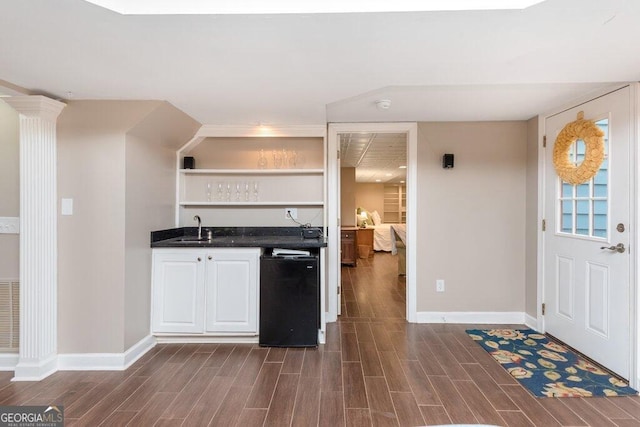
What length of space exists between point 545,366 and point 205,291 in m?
2.77

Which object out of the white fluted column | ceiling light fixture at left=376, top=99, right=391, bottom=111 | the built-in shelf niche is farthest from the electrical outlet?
the white fluted column

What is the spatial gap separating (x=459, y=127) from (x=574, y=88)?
3.39ft

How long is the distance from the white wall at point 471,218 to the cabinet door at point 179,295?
7.20ft

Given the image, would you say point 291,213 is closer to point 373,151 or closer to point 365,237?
point 373,151

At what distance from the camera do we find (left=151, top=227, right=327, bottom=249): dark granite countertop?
2705mm

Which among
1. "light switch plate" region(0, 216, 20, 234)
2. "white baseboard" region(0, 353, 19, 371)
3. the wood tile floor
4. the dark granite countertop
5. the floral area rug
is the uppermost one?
"light switch plate" region(0, 216, 20, 234)

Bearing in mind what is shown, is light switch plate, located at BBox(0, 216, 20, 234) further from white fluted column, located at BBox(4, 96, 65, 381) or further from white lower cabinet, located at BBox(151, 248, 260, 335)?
white lower cabinet, located at BBox(151, 248, 260, 335)

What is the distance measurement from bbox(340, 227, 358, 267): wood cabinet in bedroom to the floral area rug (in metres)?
3.47

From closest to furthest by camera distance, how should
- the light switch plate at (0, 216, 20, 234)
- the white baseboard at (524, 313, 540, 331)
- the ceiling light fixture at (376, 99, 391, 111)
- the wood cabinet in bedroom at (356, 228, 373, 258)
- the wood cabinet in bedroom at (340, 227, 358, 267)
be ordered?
the light switch plate at (0, 216, 20, 234) < the ceiling light fixture at (376, 99, 391, 111) < the white baseboard at (524, 313, 540, 331) < the wood cabinet in bedroom at (340, 227, 358, 267) < the wood cabinet in bedroom at (356, 228, 373, 258)

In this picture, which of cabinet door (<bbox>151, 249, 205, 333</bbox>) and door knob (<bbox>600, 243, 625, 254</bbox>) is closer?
door knob (<bbox>600, 243, 625, 254</bbox>)

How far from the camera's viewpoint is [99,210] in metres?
2.34

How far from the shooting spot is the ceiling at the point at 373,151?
14.3ft

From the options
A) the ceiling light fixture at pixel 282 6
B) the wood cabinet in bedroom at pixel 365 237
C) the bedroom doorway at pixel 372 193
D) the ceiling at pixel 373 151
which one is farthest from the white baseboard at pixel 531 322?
the wood cabinet in bedroom at pixel 365 237

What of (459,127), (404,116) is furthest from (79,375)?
(459,127)
